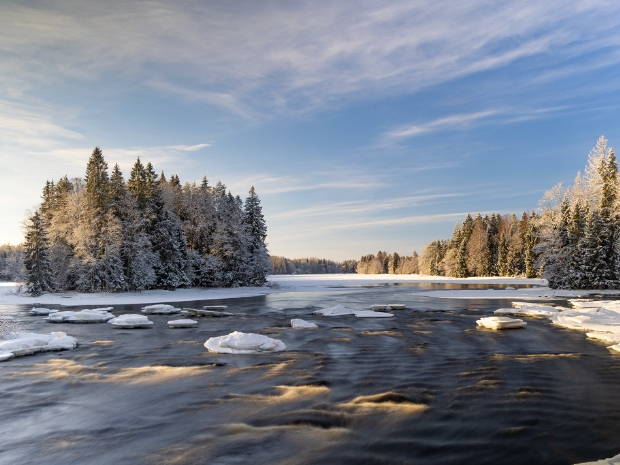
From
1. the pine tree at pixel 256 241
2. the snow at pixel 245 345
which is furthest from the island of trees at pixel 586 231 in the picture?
the snow at pixel 245 345

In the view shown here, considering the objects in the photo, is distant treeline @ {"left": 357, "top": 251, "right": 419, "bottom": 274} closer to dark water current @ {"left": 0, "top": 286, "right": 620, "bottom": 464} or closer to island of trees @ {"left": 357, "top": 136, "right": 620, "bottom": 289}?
island of trees @ {"left": 357, "top": 136, "right": 620, "bottom": 289}

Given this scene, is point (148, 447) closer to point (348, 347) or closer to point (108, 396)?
point (108, 396)

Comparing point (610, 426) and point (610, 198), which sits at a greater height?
point (610, 198)

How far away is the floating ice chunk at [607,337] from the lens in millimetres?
17289

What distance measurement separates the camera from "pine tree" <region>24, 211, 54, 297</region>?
139 feet

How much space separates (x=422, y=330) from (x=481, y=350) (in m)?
4.97

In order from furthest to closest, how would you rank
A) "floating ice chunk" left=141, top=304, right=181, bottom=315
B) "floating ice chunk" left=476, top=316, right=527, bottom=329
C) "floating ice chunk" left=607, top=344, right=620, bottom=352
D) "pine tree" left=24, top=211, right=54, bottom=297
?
"pine tree" left=24, top=211, right=54, bottom=297 < "floating ice chunk" left=141, top=304, right=181, bottom=315 < "floating ice chunk" left=476, top=316, right=527, bottom=329 < "floating ice chunk" left=607, top=344, right=620, bottom=352

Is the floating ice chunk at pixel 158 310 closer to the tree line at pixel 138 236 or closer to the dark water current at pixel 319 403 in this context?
the dark water current at pixel 319 403

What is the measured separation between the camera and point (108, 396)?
10906 mm

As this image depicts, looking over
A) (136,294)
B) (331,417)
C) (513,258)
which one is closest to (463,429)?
(331,417)

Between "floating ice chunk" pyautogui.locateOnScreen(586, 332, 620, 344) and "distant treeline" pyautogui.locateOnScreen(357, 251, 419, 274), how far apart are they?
13298 centimetres

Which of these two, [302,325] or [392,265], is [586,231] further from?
[392,265]

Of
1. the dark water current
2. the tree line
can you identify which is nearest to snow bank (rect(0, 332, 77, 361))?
the dark water current

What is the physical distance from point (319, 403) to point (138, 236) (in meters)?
41.8
